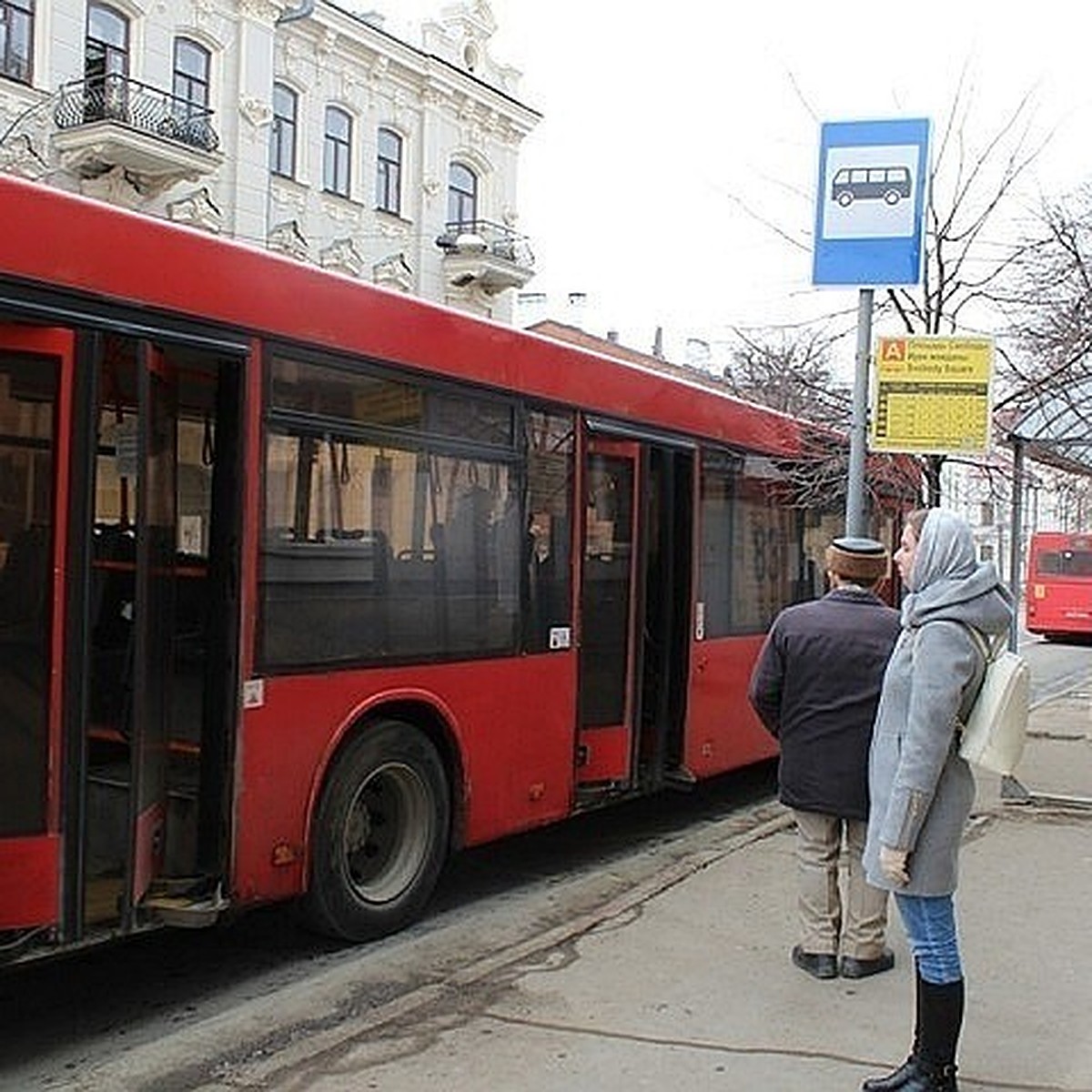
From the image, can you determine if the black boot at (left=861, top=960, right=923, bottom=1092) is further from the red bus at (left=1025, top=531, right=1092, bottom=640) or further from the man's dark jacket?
the red bus at (left=1025, top=531, right=1092, bottom=640)

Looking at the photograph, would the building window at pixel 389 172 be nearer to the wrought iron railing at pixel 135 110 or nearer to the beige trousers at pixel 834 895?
the wrought iron railing at pixel 135 110

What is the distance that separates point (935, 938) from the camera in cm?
439

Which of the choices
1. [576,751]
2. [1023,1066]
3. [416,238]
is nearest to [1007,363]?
[576,751]

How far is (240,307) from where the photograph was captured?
5680mm

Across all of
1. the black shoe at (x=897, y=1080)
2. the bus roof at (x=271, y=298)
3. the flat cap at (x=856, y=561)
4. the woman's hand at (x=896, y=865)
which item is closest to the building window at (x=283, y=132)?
the bus roof at (x=271, y=298)

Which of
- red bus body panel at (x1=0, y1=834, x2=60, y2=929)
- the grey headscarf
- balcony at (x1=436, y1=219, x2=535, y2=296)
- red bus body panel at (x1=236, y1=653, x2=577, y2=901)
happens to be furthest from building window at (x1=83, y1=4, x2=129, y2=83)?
the grey headscarf

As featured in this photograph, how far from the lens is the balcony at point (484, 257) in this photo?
3434 centimetres

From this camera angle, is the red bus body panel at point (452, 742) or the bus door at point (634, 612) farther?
the bus door at point (634, 612)

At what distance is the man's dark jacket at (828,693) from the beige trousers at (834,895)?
0.43ft

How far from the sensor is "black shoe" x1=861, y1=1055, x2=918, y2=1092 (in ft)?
14.4

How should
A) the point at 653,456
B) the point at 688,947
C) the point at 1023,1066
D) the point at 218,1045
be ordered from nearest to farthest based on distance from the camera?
the point at 1023,1066
the point at 218,1045
the point at 688,947
the point at 653,456

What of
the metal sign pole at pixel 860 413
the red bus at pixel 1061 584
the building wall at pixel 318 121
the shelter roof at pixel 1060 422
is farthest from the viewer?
the red bus at pixel 1061 584

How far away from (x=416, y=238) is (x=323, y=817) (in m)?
29.0

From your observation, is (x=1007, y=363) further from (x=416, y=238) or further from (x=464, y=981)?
(x=416, y=238)
